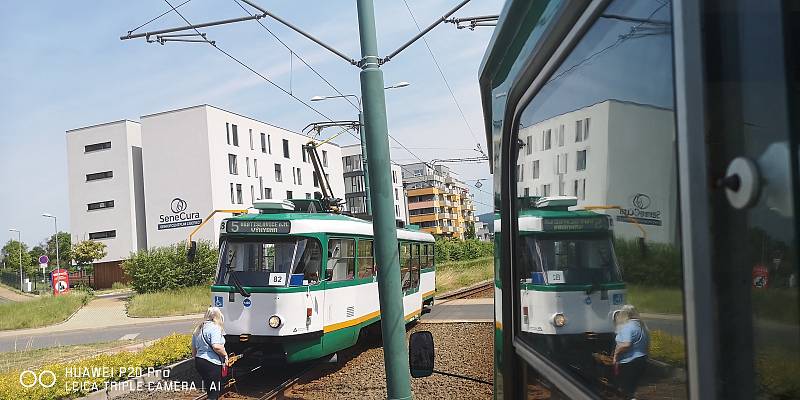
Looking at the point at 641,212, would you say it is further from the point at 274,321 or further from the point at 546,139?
the point at 274,321

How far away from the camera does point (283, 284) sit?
11.6m

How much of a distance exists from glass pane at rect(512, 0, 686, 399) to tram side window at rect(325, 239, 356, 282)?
10.3 metres

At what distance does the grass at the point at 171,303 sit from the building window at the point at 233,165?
57.5 ft

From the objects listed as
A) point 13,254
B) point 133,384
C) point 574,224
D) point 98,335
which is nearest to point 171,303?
point 98,335

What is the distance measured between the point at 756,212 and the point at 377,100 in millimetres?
6583

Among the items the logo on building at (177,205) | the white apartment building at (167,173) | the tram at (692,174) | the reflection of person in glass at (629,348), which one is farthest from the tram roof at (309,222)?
the logo on building at (177,205)

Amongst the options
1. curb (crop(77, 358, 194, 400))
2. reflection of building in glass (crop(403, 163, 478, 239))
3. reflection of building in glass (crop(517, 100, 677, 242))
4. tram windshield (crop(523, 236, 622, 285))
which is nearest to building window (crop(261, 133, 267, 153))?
reflection of building in glass (crop(403, 163, 478, 239))

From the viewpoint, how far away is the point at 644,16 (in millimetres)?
1183

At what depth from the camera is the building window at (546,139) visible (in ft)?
6.35

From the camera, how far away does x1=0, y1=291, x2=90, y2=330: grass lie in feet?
109

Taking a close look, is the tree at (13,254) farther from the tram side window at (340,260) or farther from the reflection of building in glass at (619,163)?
the reflection of building in glass at (619,163)

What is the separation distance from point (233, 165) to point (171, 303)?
22.7 meters

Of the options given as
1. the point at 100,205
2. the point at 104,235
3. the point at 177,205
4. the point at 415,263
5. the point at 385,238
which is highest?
the point at 100,205

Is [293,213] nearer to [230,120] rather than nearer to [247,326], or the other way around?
[247,326]
